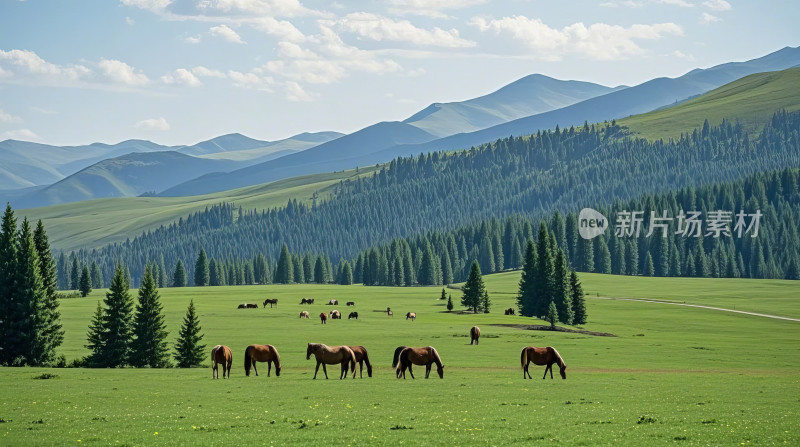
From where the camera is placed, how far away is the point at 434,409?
3250cm

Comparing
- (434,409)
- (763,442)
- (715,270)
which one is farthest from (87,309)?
(715,270)

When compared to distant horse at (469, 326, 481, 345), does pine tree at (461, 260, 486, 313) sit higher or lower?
higher

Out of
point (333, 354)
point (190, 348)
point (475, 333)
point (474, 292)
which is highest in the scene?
point (474, 292)

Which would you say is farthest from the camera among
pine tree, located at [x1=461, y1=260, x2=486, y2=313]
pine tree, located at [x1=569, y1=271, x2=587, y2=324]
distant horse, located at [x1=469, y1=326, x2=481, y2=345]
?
pine tree, located at [x1=461, y1=260, x2=486, y2=313]

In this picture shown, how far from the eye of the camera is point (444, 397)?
1446 inches

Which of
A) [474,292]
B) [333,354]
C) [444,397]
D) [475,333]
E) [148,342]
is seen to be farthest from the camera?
[474,292]

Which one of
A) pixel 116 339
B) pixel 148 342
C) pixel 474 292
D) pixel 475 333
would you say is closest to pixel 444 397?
pixel 148 342

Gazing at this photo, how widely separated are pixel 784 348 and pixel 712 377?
29724 millimetres

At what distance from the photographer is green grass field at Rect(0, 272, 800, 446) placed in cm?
2623

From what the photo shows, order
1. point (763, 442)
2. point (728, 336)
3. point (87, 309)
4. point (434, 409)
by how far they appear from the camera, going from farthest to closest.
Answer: point (87, 309) → point (728, 336) → point (434, 409) → point (763, 442)

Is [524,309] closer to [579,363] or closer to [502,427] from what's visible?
[579,363]

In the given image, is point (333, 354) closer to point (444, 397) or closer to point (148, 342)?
point (444, 397)

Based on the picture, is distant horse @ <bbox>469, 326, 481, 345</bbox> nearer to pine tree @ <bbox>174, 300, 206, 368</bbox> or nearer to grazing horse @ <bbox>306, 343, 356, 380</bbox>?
pine tree @ <bbox>174, 300, 206, 368</bbox>

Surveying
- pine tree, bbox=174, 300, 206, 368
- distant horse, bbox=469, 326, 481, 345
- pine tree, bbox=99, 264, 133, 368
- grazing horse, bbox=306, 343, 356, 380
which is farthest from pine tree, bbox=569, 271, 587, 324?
grazing horse, bbox=306, 343, 356, 380
